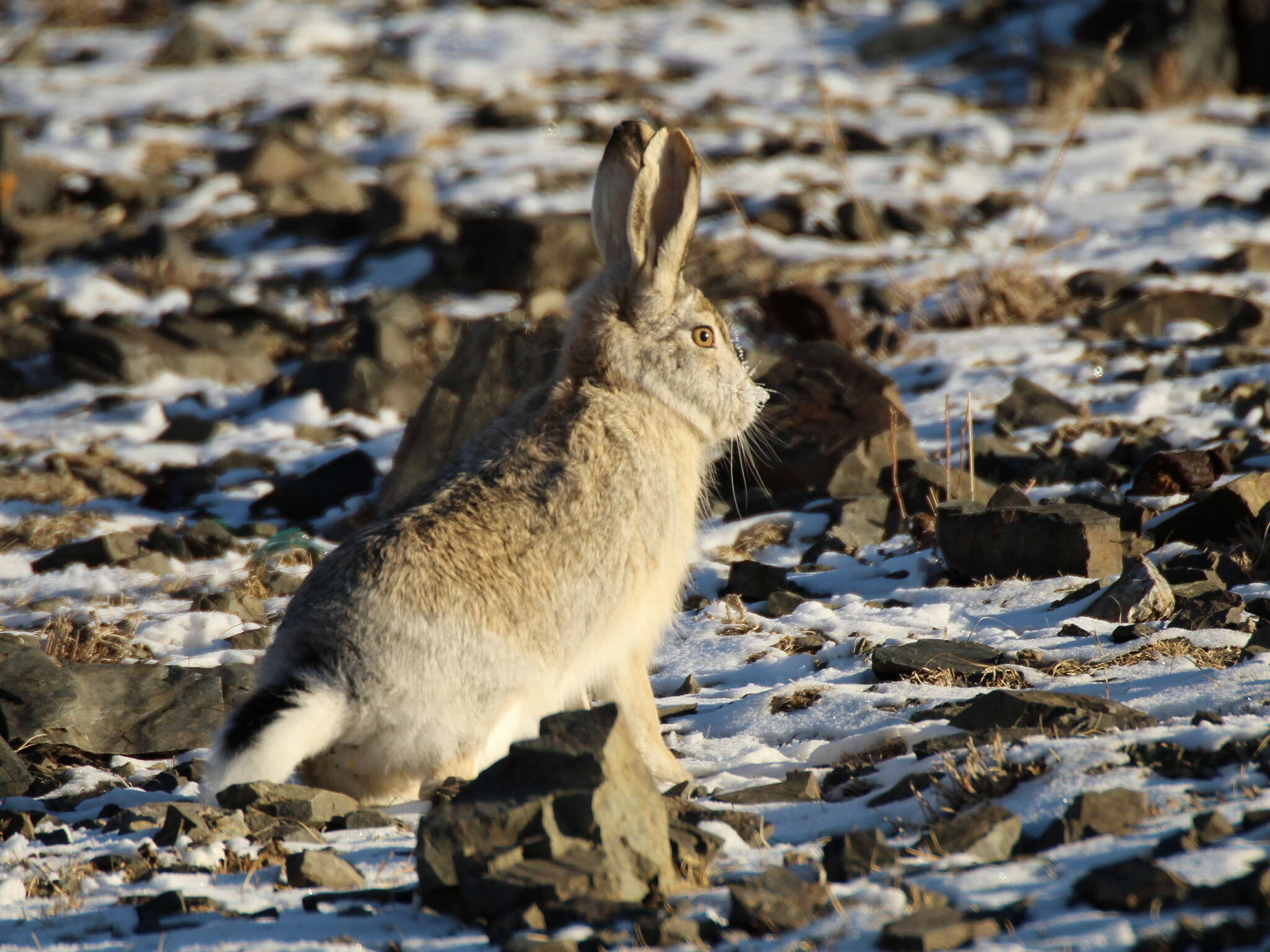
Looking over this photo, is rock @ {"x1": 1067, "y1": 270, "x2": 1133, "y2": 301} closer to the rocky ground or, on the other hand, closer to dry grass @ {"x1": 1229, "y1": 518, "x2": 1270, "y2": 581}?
the rocky ground

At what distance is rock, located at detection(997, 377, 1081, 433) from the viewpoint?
23.6 ft

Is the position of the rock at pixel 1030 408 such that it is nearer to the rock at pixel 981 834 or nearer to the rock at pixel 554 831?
the rock at pixel 981 834

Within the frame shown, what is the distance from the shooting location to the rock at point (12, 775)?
3986 millimetres

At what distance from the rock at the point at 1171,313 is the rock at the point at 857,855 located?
21.3ft

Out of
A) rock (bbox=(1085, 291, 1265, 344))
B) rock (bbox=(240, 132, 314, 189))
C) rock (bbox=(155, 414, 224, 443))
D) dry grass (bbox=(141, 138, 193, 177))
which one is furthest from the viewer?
dry grass (bbox=(141, 138, 193, 177))

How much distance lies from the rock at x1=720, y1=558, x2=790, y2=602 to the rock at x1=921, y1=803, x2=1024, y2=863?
2.69 m

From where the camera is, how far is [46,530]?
6.57m

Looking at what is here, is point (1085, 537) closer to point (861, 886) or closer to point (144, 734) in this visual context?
point (861, 886)

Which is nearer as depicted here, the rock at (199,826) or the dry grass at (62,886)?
the dry grass at (62,886)

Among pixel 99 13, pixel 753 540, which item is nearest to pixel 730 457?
pixel 753 540

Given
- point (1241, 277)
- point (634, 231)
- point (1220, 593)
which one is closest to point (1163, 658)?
point (1220, 593)

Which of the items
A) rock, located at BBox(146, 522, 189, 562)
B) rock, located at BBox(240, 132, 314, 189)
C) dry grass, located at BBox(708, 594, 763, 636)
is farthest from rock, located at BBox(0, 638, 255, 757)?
rock, located at BBox(240, 132, 314, 189)

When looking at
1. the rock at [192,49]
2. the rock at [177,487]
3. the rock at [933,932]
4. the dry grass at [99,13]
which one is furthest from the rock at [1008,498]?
the dry grass at [99,13]

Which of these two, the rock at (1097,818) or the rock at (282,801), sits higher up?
the rock at (1097,818)
